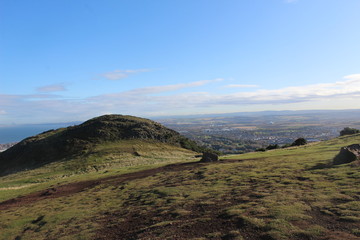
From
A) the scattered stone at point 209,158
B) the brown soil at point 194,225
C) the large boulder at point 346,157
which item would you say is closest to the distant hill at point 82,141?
the scattered stone at point 209,158

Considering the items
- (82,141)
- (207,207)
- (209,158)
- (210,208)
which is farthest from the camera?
(82,141)

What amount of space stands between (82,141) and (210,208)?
64134mm

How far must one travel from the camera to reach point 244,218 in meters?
14.5

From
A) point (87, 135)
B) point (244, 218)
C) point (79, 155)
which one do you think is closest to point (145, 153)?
point (79, 155)

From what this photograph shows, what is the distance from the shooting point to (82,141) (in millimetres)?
72688

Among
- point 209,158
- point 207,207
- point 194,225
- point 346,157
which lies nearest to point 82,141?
point 209,158

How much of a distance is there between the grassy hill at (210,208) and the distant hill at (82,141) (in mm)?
37491

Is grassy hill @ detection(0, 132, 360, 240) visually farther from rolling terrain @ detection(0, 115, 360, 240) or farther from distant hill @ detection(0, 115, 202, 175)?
distant hill @ detection(0, 115, 202, 175)

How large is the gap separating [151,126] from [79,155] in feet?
104

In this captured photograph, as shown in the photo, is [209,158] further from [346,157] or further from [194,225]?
[194,225]

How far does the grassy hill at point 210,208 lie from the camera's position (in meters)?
13.4

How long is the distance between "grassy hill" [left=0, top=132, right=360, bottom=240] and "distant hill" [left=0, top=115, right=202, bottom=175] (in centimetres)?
3749

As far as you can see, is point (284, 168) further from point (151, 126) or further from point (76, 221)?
point (151, 126)

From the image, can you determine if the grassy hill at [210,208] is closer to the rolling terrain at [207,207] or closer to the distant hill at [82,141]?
the rolling terrain at [207,207]
